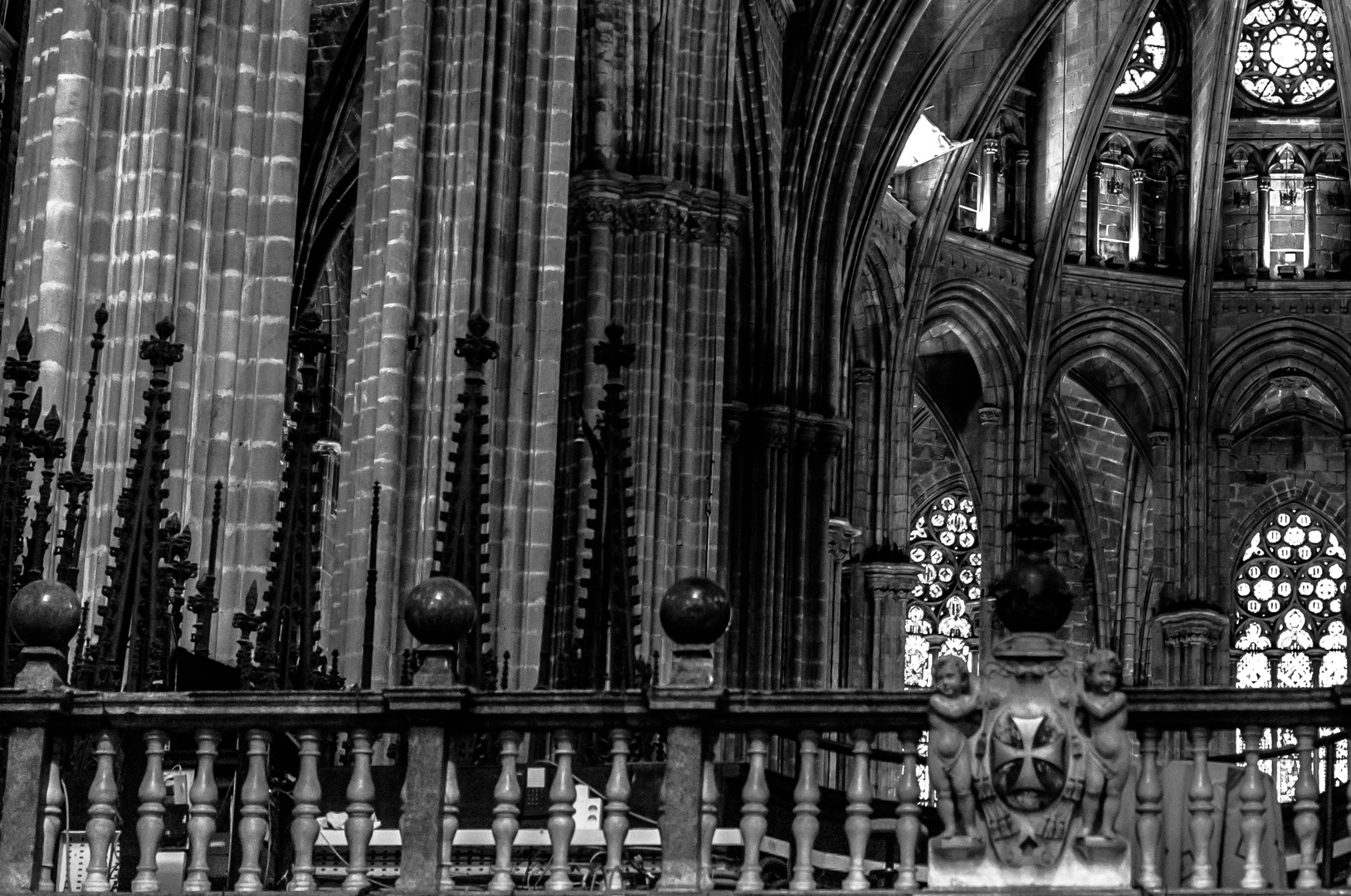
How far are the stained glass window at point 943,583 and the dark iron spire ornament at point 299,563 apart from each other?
25.6 metres

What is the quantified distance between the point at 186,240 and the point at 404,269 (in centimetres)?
338

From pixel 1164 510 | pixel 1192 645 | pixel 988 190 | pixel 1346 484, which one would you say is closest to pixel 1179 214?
pixel 988 190

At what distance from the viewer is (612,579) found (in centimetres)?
1628

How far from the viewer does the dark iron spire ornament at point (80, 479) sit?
14.3 m

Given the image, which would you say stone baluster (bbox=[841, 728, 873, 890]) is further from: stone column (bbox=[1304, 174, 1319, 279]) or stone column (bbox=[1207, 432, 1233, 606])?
stone column (bbox=[1304, 174, 1319, 279])

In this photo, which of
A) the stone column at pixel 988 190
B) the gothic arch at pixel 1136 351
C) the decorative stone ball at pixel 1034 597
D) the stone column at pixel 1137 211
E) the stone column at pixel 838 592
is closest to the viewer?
the decorative stone ball at pixel 1034 597

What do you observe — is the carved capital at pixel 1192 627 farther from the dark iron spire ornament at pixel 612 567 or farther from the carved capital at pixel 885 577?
the dark iron spire ornament at pixel 612 567

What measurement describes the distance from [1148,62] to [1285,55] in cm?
226

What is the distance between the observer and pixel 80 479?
14617 millimetres

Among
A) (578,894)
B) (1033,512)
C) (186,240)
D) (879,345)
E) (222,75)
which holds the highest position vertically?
(879,345)

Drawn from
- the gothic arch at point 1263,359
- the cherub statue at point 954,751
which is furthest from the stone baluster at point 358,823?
the gothic arch at point 1263,359

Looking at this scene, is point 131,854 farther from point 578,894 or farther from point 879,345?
point 879,345

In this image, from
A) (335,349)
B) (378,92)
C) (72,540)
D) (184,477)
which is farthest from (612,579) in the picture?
(335,349)

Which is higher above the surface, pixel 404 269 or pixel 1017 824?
pixel 404 269
